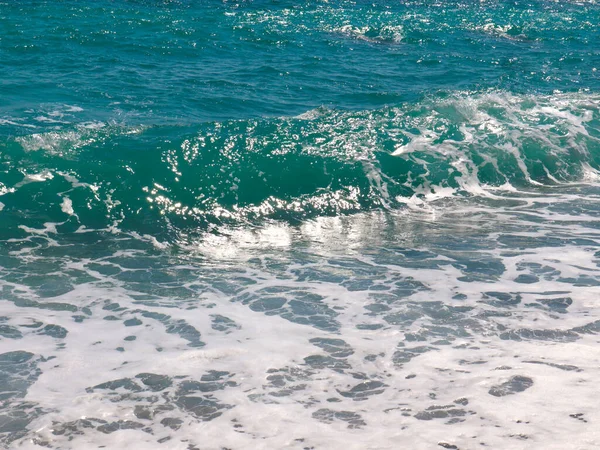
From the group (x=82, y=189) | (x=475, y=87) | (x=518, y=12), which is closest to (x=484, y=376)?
(x=82, y=189)

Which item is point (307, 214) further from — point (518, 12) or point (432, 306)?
point (518, 12)

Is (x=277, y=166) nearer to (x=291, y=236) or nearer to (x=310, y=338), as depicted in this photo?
(x=291, y=236)

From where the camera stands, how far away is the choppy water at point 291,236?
4.97m

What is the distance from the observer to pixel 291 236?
8.79 metres

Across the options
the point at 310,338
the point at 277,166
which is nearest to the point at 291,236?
the point at 277,166

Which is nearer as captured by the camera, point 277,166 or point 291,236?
point 291,236

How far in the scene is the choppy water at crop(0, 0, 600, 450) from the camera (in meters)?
4.97

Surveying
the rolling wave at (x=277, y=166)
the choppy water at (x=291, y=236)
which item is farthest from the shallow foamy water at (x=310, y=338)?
the rolling wave at (x=277, y=166)

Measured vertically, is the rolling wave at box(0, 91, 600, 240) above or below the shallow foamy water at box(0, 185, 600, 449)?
above

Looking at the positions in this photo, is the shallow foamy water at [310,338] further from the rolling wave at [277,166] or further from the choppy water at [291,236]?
the rolling wave at [277,166]

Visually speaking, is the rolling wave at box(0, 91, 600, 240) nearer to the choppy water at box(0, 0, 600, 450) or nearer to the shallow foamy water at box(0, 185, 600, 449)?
the choppy water at box(0, 0, 600, 450)

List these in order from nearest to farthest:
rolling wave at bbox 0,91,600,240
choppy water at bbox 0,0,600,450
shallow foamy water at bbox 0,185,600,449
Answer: shallow foamy water at bbox 0,185,600,449
choppy water at bbox 0,0,600,450
rolling wave at bbox 0,91,600,240

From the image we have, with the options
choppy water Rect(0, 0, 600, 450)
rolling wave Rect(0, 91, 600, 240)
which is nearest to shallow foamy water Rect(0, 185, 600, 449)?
choppy water Rect(0, 0, 600, 450)

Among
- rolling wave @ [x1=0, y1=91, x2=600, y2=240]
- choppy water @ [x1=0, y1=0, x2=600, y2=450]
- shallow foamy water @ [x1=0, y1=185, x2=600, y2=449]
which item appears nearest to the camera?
shallow foamy water @ [x1=0, y1=185, x2=600, y2=449]
